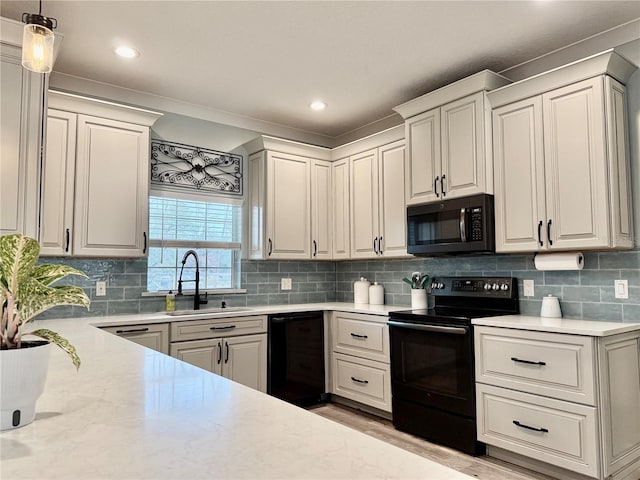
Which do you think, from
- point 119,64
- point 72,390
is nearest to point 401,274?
point 119,64

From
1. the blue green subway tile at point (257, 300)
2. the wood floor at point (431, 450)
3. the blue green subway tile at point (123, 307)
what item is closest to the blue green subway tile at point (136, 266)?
the blue green subway tile at point (123, 307)

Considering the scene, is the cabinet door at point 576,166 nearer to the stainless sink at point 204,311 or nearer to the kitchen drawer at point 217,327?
the kitchen drawer at point 217,327

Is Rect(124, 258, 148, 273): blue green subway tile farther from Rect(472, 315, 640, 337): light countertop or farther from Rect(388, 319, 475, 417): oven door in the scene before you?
Rect(472, 315, 640, 337): light countertop

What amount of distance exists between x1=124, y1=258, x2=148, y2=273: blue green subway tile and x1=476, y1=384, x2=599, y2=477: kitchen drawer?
2711mm

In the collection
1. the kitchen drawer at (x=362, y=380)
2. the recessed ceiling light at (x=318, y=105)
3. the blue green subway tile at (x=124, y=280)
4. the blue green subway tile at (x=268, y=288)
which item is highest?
the recessed ceiling light at (x=318, y=105)

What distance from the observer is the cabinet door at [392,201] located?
3896mm

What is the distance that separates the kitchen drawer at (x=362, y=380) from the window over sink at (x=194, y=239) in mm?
1239

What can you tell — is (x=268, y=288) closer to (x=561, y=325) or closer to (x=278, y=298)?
(x=278, y=298)

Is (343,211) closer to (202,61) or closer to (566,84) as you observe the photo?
(202,61)

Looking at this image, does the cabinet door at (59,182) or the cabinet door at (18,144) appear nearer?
the cabinet door at (18,144)

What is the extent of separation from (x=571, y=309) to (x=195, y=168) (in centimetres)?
320

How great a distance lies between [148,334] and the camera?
321cm

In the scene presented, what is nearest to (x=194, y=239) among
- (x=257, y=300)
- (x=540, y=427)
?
(x=257, y=300)

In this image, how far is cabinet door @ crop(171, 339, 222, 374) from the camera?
10.9 ft
